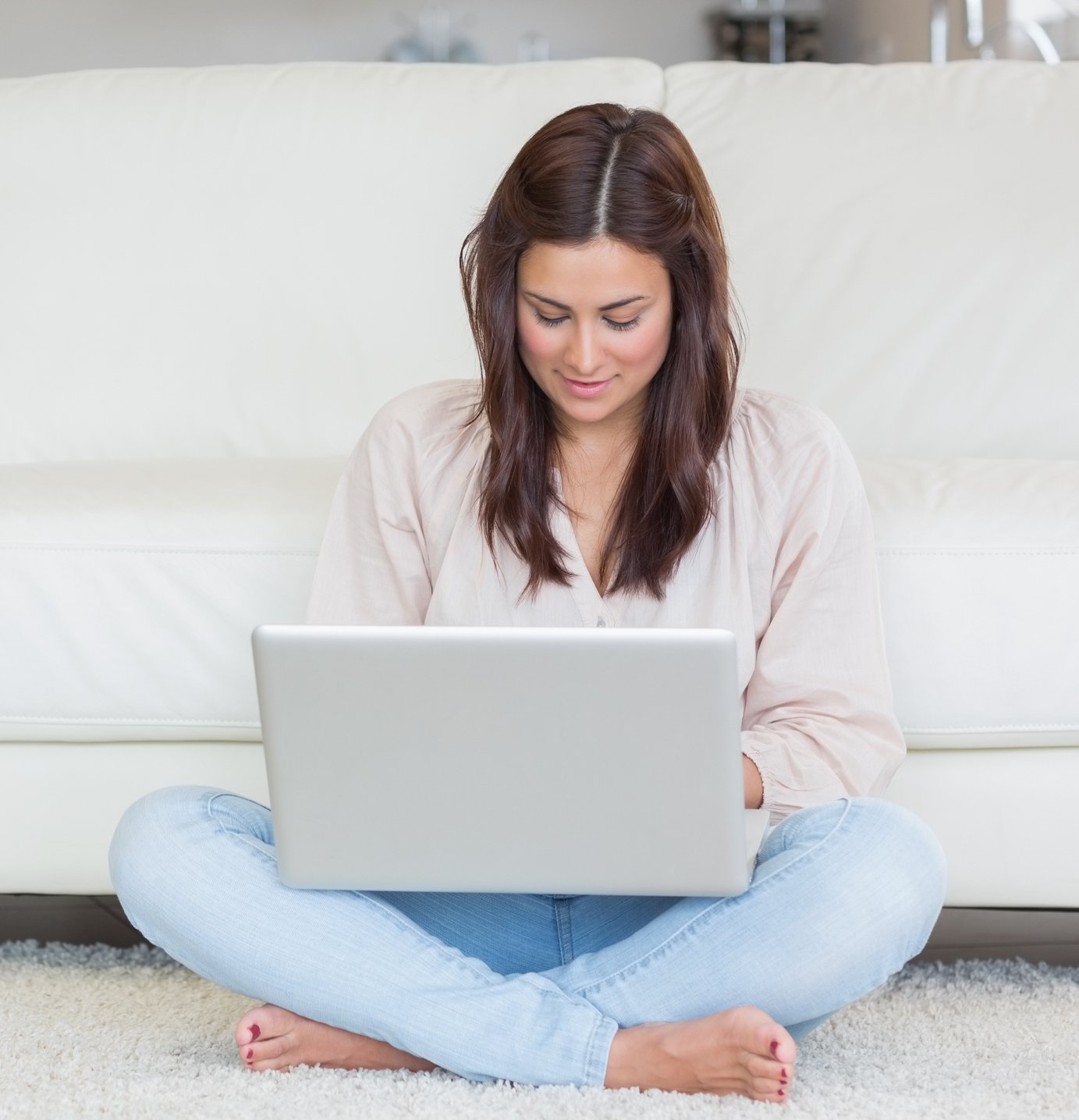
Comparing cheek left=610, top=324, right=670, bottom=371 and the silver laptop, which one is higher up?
cheek left=610, top=324, right=670, bottom=371

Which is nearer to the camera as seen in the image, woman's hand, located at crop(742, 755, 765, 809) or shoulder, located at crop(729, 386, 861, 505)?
woman's hand, located at crop(742, 755, 765, 809)

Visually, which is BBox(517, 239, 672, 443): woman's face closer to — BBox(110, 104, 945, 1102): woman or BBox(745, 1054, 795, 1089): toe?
BBox(110, 104, 945, 1102): woman

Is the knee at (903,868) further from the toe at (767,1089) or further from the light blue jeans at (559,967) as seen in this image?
the toe at (767,1089)

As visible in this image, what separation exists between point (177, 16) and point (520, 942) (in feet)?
17.3

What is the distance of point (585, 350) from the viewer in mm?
1282

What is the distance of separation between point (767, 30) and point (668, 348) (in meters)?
5.03

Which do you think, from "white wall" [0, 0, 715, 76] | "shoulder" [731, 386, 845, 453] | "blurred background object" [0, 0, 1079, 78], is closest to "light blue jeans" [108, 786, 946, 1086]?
"shoulder" [731, 386, 845, 453]

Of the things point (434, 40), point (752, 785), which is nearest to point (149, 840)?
point (752, 785)

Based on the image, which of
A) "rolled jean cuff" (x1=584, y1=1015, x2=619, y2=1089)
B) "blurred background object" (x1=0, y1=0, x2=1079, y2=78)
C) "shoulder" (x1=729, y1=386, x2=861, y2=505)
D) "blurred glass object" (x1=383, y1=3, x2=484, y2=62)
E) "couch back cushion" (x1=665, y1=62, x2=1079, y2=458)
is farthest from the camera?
"blurred glass object" (x1=383, y1=3, x2=484, y2=62)

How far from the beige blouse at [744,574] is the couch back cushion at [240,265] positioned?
565 mm

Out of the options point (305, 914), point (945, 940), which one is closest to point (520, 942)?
point (305, 914)

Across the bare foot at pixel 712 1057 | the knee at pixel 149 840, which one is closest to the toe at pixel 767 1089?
the bare foot at pixel 712 1057

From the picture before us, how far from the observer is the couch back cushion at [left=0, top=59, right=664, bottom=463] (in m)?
1.98

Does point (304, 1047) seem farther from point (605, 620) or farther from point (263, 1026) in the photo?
point (605, 620)
